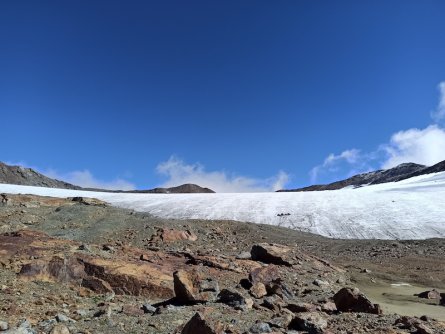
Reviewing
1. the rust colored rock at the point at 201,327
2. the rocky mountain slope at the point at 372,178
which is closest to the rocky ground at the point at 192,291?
the rust colored rock at the point at 201,327

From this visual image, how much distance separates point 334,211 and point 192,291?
21905mm

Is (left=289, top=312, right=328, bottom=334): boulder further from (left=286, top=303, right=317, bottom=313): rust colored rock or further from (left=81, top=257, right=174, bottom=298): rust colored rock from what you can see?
(left=81, top=257, right=174, bottom=298): rust colored rock

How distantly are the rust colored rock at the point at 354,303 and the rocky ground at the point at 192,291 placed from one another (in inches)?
0.7

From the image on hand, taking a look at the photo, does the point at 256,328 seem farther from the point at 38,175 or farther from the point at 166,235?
the point at 38,175

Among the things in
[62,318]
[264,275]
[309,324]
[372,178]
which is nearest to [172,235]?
[264,275]

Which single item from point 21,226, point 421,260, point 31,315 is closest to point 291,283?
point 31,315

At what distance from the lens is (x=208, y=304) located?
7.50 meters

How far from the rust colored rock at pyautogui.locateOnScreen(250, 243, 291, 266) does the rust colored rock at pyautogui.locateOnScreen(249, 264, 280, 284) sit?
A: 2.32m

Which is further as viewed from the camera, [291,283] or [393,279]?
[393,279]

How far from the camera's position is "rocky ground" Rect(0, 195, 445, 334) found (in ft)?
20.9

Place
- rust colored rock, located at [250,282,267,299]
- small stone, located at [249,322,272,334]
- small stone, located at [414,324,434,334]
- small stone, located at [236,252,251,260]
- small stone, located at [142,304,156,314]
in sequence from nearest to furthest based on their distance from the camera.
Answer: small stone, located at [249,322,272,334] → small stone, located at [414,324,434,334] → small stone, located at [142,304,156,314] → rust colored rock, located at [250,282,267,299] → small stone, located at [236,252,251,260]

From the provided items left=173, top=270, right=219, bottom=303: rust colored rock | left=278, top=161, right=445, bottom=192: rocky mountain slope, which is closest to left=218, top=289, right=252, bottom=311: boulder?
left=173, top=270, right=219, bottom=303: rust colored rock

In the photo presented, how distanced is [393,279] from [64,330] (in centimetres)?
1169

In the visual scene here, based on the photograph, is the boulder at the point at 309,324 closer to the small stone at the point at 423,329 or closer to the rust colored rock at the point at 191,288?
the small stone at the point at 423,329
